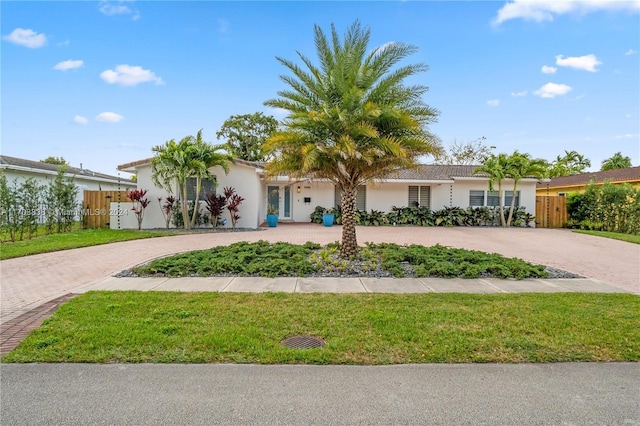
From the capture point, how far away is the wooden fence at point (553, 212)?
2039 cm

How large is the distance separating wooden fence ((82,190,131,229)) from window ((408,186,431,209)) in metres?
16.0

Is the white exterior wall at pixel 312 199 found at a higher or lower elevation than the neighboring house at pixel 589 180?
lower

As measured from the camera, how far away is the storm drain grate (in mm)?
3721

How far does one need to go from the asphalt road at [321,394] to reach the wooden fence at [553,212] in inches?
797

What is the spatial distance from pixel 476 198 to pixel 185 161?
17.2 meters

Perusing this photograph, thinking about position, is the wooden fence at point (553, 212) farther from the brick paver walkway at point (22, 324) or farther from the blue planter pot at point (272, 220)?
the brick paver walkway at point (22, 324)

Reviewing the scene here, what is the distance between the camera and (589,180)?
79.0 ft

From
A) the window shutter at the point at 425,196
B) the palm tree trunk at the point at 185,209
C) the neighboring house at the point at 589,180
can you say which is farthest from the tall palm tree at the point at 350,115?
the neighboring house at the point at 589,180

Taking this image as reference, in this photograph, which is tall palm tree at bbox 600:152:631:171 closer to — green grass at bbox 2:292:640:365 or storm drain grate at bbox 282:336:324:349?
green grass at bbox 2:292:640:365

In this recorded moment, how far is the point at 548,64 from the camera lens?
47.5 ft

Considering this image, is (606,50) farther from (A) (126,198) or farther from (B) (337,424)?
(A) (126,198)

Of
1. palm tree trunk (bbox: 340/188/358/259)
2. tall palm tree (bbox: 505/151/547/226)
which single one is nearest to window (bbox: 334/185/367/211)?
tall palm tree (bbox: 505/151/547/226)

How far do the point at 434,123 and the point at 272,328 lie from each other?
7.50 meters

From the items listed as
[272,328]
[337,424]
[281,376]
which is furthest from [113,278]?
[337,424]
